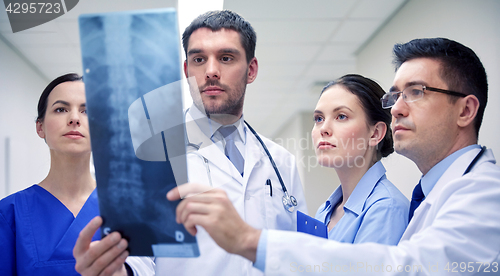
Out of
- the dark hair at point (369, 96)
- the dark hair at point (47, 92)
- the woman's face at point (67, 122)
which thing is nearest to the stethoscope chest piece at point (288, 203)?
the dark hair at point (369, 96)

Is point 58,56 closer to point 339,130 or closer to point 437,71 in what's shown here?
point 339,130

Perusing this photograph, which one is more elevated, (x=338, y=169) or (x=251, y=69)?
(x=251, y=69)

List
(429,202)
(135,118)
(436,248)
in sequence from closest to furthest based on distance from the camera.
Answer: (135,118)
(436,248)
(429,202)

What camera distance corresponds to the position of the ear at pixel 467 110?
953mm

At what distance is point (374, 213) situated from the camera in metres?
0.99

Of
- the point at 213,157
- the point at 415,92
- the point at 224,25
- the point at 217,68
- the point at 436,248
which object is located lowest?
the point at 436,248

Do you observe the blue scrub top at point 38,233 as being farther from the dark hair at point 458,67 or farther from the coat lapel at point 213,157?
the dark hair at point 458,67

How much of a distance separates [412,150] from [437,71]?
0.80ft

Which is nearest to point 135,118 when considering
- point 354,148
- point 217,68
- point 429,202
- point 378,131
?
point 217,68

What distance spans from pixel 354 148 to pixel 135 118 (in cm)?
85

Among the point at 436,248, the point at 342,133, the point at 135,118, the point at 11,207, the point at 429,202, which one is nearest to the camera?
the point at 135,118

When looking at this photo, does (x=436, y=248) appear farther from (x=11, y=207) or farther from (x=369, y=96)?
(x=11, y=207)

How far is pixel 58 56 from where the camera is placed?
286 centimetres

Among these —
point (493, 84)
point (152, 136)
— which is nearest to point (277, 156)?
point (152, 136)
